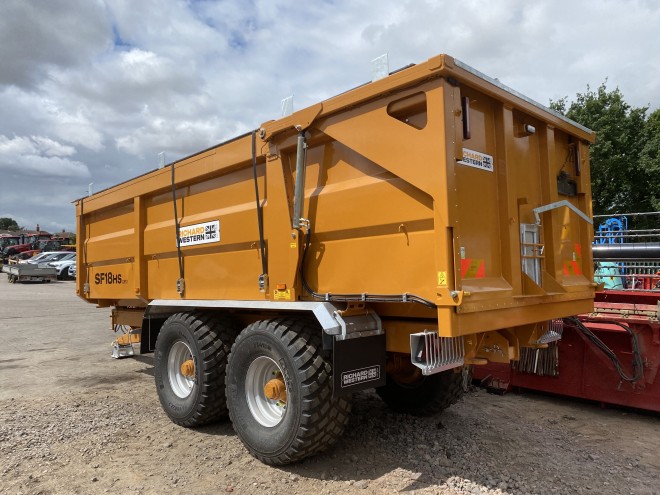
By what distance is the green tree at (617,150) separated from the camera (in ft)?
79.3

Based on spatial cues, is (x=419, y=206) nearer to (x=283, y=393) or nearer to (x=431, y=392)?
(x=283, y=393)

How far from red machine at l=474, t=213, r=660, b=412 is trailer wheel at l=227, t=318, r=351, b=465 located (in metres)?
2.82

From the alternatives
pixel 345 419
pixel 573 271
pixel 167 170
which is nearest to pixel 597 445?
pixel 573 271

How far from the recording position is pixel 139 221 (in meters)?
5.90

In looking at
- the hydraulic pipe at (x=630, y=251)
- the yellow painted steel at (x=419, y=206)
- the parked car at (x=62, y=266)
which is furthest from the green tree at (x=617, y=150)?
the parked car at (x=62, y=266)

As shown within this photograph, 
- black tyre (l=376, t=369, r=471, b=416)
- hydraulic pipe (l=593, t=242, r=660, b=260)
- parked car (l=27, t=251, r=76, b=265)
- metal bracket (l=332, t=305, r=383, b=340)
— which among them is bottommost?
black tyre (l=376, t=369, r=471, b=416)

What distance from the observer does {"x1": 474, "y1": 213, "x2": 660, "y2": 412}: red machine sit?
197 inches

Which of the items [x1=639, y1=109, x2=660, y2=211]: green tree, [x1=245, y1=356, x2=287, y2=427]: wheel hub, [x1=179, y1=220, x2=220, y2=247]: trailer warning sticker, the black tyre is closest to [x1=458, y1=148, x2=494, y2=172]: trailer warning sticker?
the black tyre

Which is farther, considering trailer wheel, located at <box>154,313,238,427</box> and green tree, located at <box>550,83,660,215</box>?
green tree, located at <box>550,83,660,215</box>

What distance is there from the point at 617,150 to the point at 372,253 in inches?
1009

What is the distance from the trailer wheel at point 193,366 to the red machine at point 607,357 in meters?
3.06

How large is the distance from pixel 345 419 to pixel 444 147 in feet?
6.77

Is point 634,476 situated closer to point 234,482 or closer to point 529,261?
point 529,261

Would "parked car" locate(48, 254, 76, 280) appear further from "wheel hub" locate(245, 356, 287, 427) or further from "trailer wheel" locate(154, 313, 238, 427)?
"wheel hub" locate(245, 356, 287, 427)
